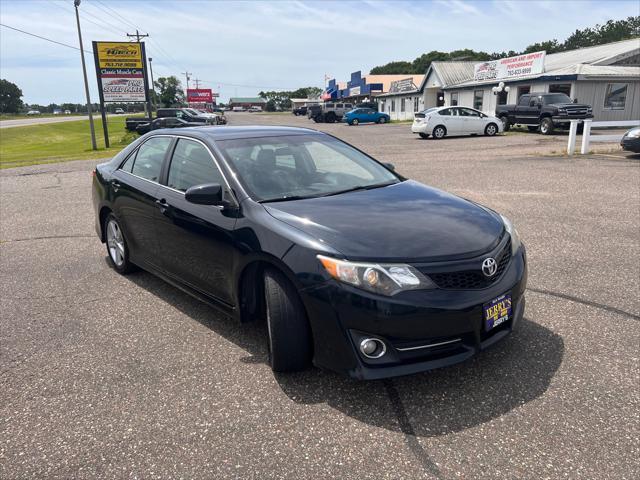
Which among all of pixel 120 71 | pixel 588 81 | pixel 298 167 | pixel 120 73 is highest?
pixel 120 71

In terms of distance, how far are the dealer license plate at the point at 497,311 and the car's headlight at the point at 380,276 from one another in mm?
397

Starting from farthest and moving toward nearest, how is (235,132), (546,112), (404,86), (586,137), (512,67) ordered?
(404,86)
(512,67)
(546,112)
(586,137)
(235,132)

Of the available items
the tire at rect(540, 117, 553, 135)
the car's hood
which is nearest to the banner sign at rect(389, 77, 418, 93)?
the tire at rect(540, 117, 553, 135)

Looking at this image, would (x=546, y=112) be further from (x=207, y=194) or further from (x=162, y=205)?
(x=207, y=194)

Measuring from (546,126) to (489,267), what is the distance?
23778 millimetres

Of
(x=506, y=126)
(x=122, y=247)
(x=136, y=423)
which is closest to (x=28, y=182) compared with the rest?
(x=122, y=247)

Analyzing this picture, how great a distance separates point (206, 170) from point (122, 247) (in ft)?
5.87

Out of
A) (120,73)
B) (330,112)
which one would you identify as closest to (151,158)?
(120,73)

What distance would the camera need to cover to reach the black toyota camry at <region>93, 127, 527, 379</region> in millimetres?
2736

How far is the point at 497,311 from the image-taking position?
296cm

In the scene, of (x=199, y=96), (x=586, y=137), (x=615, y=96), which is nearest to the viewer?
(x=586, y=137)

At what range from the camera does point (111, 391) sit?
3.12m

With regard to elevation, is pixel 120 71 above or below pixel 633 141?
above

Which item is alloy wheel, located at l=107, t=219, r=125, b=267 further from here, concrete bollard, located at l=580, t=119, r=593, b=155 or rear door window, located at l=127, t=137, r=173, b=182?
concrete bollard, located at l=580, t=119, r=593, b=155
